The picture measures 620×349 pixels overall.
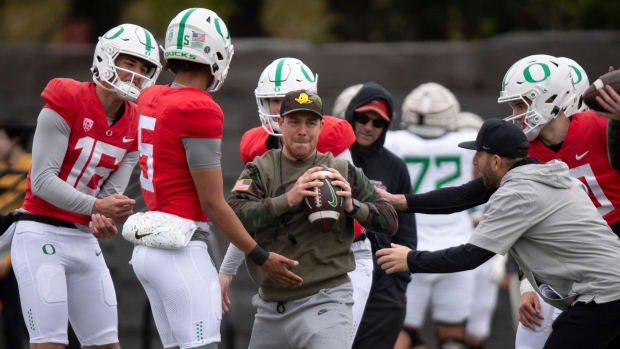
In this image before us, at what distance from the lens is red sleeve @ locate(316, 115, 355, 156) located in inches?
190

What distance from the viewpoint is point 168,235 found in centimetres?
411

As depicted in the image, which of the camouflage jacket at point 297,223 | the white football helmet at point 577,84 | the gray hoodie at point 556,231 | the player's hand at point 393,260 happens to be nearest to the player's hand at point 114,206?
the camouflage jacket at point 297,223

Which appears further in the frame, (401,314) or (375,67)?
(375,67)

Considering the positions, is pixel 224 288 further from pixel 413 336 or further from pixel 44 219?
pixel 413 336

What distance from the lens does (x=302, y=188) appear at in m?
4.09

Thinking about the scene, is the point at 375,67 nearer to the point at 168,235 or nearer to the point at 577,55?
the point at 577,55

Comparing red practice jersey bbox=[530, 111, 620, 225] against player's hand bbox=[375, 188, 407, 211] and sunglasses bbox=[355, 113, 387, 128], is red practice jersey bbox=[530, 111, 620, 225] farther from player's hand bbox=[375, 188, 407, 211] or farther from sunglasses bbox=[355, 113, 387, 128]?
sunglasses bbox=[355, 113, 387, 128]

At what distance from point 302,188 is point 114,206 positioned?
1.06 metres

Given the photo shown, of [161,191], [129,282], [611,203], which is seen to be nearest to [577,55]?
[129,282]

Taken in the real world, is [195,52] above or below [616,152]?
above

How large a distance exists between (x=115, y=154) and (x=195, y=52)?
0.97 meters

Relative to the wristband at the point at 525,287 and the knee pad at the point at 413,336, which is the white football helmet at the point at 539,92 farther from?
the knee pad at the point at 413,336

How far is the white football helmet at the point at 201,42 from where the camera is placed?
4.20 m

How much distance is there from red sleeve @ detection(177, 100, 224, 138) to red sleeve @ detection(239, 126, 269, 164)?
2.94ft
